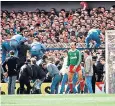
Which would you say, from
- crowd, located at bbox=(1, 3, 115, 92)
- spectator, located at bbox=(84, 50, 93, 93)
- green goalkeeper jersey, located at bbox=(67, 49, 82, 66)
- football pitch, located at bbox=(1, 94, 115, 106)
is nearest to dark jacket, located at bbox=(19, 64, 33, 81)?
crowd, located at bbox=(1, 3, 115, 92)

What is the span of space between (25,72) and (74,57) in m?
1.62

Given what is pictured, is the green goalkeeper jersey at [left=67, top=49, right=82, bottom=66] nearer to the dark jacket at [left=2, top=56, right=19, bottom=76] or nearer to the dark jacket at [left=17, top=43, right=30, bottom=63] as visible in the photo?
the dark jacket at [left=17, top=43, right=30, bottom=63]

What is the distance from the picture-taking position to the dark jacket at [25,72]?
53.5ft

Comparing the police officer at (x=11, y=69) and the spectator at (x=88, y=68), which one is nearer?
the police officer at (x=11, y=69)

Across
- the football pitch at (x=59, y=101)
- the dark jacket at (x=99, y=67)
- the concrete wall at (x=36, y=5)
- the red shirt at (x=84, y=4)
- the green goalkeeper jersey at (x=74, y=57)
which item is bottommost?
the football pitch at (x=59, y=101)

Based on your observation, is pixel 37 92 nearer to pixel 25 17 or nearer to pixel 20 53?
pixel 20 53


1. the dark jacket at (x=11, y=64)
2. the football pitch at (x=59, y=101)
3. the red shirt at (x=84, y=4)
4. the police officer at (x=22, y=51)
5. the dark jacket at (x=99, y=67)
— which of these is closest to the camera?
the football pitch at (x=59, y=101)

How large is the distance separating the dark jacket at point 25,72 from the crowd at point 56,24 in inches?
35.5

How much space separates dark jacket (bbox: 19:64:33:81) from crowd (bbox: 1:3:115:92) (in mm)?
901

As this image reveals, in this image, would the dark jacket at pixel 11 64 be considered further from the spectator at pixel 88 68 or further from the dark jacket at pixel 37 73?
the spectator at pixel 88 68

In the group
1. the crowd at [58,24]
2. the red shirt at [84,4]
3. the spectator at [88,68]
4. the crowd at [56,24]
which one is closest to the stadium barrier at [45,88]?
the spectator at [88,68]

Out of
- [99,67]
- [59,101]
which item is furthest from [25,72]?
[59,101]

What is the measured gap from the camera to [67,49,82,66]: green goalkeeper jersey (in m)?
16.3

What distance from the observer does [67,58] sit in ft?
54.1
